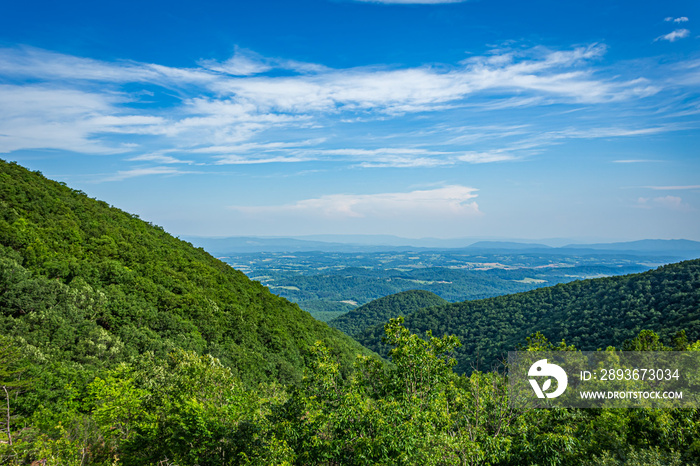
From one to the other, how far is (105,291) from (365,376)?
1308 inches

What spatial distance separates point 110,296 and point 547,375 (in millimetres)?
37540

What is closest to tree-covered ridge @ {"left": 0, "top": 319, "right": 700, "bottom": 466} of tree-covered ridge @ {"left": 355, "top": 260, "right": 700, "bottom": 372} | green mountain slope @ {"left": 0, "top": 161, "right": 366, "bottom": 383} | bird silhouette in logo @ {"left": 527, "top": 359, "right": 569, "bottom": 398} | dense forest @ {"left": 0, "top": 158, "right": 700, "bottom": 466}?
dense forest @ {"left": 0, "top": 158, "right": 700, "bottom": 466}

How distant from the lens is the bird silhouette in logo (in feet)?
52.7

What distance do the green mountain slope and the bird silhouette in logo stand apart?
22136mm

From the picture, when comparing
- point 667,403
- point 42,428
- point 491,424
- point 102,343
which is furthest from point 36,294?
point 667,403

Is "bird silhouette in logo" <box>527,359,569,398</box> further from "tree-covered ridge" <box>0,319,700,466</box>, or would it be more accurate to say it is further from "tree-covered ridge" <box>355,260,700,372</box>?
"tree-covered ridge" <box>355,260,700,372</box>

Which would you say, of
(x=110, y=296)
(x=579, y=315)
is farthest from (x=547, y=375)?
(x=579, y=315)

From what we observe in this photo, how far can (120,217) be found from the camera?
2410 inches

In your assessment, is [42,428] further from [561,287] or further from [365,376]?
[561,287]

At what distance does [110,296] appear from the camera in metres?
35.5

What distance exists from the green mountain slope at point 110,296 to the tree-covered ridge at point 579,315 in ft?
60.6

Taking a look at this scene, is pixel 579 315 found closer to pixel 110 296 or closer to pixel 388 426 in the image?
pixel 388 426

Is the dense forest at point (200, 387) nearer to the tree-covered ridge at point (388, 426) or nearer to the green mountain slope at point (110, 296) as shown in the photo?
the tree-covered ridge at point (388, 426)

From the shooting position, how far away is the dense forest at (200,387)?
11.3 meters
